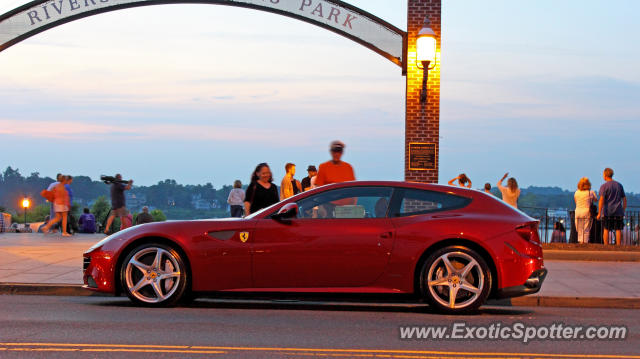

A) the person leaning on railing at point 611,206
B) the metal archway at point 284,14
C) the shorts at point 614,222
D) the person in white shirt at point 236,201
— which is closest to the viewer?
the metal archway at point 284,14

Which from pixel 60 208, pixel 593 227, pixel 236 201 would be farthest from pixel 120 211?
pixel 593 227

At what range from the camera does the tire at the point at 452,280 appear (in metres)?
8.50

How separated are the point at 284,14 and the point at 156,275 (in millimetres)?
8699

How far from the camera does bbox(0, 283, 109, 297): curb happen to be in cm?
1011

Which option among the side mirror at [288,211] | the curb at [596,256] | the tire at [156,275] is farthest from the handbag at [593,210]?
the tire at [156,275]


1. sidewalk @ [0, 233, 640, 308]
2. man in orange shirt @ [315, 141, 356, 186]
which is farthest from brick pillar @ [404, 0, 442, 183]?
man in orange shirt @ [315, 141, 356, 186]

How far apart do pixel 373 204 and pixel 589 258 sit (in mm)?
7694

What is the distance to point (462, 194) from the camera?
898 centimetres

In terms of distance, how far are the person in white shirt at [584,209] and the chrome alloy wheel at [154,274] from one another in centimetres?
1096

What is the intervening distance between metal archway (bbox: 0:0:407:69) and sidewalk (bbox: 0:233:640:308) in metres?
4.40

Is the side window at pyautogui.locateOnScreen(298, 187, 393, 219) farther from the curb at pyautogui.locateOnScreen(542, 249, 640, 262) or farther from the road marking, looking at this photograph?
the curb at pyautogui.locateOnScreen(542, 249, 640, 262)

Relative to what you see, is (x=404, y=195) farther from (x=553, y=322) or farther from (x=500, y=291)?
(x=553, y=322)

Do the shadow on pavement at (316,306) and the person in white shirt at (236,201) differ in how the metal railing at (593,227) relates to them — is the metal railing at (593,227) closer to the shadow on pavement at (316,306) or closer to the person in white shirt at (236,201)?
the person in white shirt at (236,201)

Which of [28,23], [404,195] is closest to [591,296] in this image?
[404,195]
